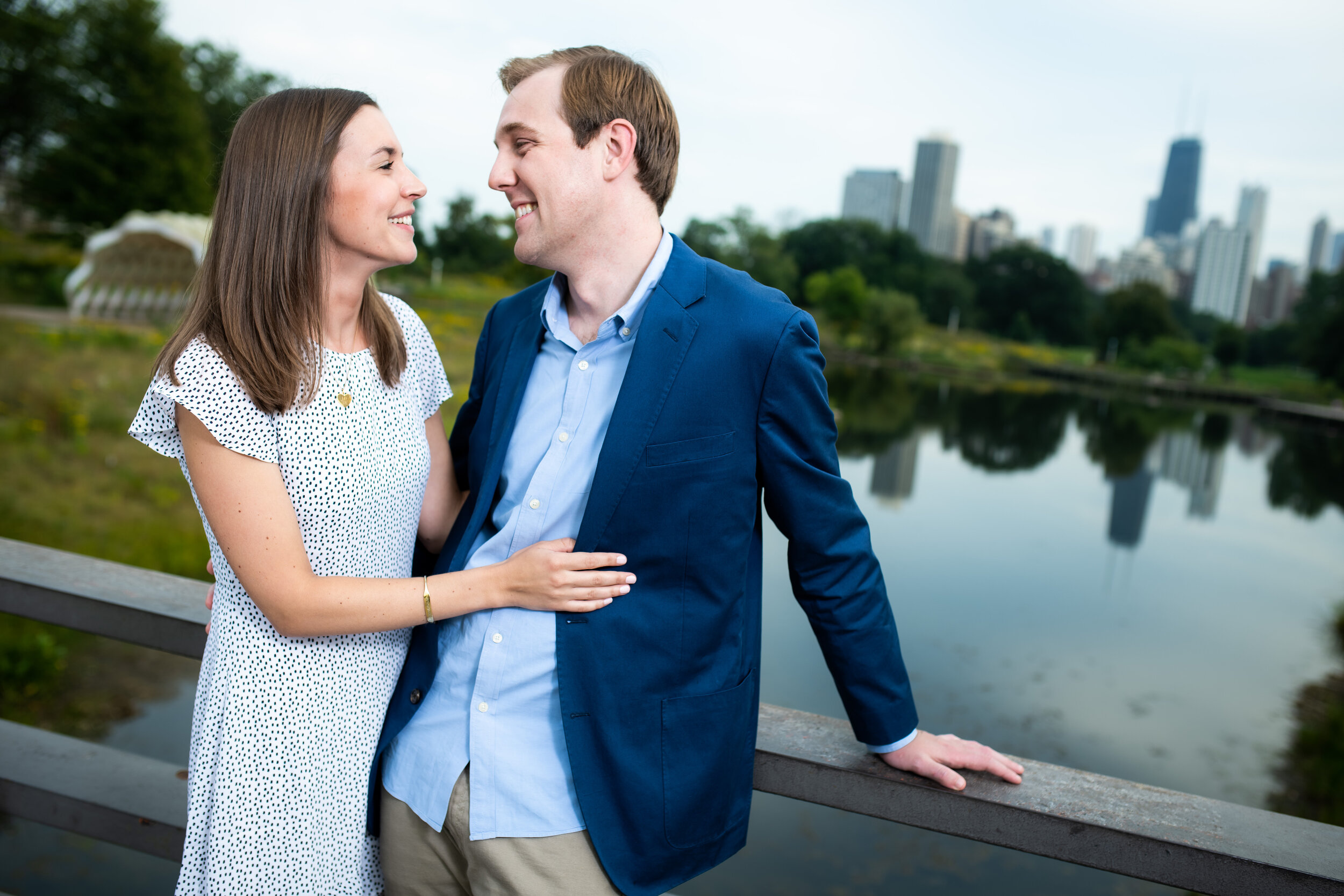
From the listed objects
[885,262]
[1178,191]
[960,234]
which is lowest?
[885,262]

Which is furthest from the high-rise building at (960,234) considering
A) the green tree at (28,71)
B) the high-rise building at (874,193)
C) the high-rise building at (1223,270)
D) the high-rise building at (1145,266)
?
the green tree at (28,71)

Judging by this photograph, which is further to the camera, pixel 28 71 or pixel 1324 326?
pixel 1324 326

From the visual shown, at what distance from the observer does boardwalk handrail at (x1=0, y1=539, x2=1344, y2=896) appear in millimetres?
1063

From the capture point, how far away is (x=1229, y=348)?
57.8 m

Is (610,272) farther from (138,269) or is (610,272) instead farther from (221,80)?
(221,80)

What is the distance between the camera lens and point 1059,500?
28391 millimetres

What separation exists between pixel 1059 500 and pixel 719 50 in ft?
92.5

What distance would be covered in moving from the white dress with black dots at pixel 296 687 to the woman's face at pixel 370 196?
0.17m

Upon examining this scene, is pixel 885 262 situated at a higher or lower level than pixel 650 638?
higher


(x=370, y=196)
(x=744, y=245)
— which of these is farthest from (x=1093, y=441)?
(x=370, y=196)

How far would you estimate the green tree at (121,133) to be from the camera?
86.6 feet

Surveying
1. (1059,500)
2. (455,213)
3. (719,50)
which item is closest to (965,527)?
(1059,500)

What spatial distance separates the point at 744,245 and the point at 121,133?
27044 millimetres

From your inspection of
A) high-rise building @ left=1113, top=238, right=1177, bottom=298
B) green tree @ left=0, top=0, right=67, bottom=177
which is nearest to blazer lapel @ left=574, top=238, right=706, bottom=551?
green tree @ left=0, top=0, right=67, bottom=177
